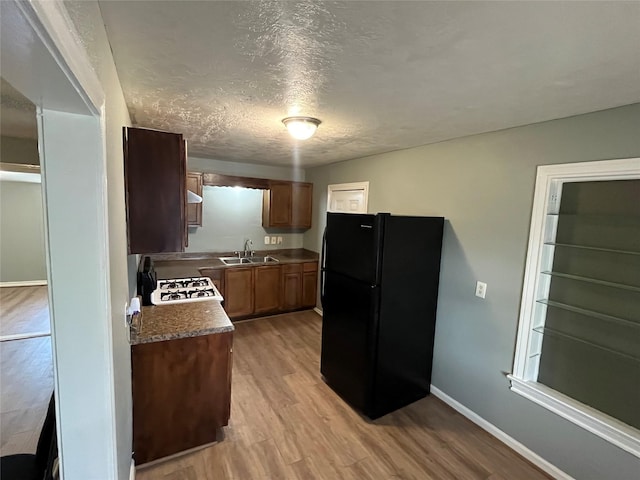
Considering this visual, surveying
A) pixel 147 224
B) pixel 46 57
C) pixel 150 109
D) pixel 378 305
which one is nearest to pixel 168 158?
pixel 147 224

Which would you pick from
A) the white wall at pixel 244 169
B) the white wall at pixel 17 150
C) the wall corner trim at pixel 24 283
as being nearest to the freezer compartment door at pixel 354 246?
the white wall at pixel 244 169

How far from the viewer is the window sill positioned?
5.59 feet

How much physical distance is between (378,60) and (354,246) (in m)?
1.48

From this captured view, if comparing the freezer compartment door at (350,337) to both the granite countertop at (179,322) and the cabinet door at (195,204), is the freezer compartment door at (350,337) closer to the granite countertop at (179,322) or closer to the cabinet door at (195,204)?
the granite countertop at (179,322)

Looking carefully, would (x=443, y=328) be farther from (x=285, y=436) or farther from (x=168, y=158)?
(x=168, y=158)

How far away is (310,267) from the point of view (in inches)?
184

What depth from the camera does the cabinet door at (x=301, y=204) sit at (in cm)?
473

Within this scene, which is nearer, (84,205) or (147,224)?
(84,205)

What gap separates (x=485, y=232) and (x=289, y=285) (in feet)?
9.45

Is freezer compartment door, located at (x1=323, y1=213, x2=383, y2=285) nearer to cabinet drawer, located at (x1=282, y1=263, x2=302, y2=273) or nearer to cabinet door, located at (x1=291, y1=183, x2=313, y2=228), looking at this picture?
cabinet drawer, located at (x1=282, y1=263, x2=302, y2=273)

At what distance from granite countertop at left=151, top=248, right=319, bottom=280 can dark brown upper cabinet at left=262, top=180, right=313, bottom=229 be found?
466 mm

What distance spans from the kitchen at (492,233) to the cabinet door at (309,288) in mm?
2129

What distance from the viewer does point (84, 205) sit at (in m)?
0.97

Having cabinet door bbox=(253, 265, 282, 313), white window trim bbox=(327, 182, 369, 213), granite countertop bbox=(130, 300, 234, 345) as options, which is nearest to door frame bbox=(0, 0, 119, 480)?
granite countertop bbox=(130, 300, 234, 345)
